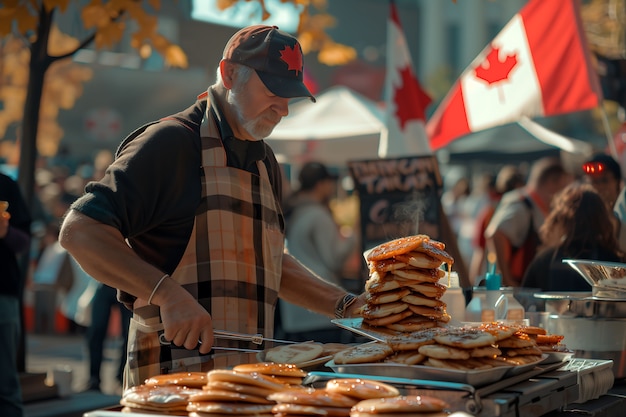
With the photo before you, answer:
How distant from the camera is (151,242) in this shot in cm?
348

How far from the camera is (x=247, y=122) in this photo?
359 centimetres

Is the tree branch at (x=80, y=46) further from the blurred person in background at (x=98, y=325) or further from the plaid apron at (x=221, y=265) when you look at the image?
the plaid apron at (x=221, y=265)

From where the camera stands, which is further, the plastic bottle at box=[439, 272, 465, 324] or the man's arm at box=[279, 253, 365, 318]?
the plastic bottle at box=[439, 272, 465, 324]

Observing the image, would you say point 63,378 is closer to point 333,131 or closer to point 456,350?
point 333,131

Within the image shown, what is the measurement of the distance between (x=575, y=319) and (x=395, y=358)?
123cm

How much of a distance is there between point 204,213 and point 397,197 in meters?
3.71

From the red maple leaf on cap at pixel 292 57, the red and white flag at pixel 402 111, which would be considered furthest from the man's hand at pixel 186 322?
the red and white flag at pixel 402 111

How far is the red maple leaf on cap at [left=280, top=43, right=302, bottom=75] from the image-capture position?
354 centimetres

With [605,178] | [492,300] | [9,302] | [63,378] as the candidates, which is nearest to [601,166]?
[605,178]

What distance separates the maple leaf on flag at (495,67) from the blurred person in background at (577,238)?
117 inches

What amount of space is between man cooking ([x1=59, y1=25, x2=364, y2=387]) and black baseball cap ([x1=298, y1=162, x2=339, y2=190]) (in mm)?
5383

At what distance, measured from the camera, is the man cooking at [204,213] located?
3.15 metres

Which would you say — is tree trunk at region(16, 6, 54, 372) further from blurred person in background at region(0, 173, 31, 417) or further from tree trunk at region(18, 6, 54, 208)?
blurred person in background at region(0, 173, 31, 417)

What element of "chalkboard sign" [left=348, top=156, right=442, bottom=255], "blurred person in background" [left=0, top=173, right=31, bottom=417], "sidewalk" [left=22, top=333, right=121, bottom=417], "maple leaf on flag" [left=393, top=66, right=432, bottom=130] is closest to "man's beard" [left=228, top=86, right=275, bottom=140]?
"sidewalk" [left=22, top=333, right=121, bottom=417]
